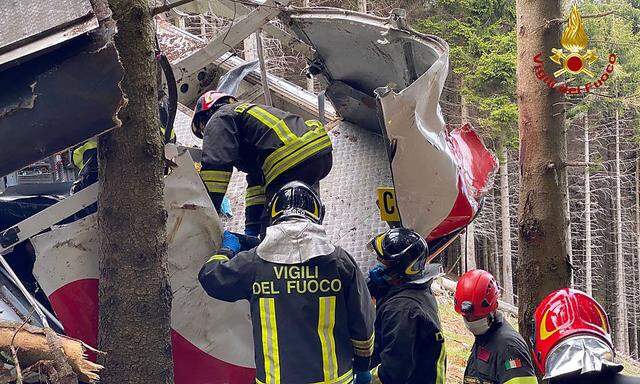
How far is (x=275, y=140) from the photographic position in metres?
3.75

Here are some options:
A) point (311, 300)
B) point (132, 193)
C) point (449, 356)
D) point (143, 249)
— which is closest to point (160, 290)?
point (143, 249)

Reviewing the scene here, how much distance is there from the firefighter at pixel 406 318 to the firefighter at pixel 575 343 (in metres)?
1.23

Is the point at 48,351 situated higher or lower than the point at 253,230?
lower

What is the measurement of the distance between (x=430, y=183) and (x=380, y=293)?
2.19ft

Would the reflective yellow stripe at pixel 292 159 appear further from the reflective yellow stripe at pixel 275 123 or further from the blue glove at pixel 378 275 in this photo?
the blue glove at pixel 378 275

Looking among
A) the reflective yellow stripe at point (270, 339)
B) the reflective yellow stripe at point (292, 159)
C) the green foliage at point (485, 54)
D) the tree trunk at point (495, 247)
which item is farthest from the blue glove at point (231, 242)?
the tree trunk at point (495, 247)

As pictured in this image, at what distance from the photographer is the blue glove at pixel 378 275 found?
3.68 meters

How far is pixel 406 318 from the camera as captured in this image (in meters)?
3.44

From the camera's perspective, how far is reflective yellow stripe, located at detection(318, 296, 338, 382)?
3.10 metres

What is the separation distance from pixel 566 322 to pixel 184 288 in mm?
1786

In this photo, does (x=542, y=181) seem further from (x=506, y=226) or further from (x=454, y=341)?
(x=506, y=226)

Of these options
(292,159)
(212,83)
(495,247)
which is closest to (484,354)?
(292,159)

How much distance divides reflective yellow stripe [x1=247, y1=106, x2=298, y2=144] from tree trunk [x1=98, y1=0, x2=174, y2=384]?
1007 millimetres

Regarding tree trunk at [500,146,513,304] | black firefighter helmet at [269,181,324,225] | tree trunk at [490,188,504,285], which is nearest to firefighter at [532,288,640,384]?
black firefighter helmet at [269,181,324,225]
